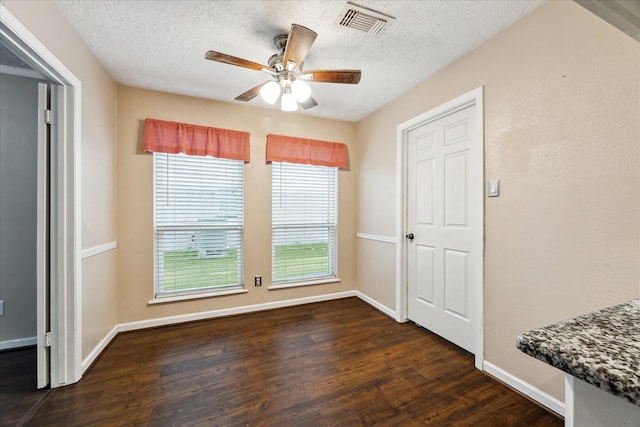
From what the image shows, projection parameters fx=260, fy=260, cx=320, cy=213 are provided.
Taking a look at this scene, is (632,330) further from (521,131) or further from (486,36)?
(486,36)

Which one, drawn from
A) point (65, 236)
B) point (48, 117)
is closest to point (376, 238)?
point (65, 236)

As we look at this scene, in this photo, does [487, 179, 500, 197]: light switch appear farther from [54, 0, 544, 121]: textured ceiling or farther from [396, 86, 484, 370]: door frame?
[54, 0, 544, 121]: textured ceiling

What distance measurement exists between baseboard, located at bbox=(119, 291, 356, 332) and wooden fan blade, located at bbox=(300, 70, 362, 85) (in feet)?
8.18

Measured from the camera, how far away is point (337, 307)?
10.5ft

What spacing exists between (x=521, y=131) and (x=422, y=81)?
1.12m

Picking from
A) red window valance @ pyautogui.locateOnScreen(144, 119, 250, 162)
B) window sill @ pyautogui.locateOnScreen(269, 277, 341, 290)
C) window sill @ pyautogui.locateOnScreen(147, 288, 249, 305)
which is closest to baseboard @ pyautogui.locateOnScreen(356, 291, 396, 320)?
window sill @ pyautogui.locateOnScreen(269, 277, 341, 290)

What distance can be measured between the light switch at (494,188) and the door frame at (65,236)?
9.61 feet

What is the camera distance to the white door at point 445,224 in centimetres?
210

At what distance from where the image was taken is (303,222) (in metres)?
3.37

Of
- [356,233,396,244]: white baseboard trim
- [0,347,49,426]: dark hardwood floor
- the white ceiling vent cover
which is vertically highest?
the white ceiling vent cover

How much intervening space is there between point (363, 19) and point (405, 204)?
174 cm

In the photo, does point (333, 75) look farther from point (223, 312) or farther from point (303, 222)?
point (223, 312)

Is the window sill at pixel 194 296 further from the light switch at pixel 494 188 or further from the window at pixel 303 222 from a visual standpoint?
the light switch at pixel 494 188

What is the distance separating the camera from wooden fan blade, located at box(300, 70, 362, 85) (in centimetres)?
183
